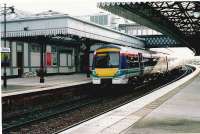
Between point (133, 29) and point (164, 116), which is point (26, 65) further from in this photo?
point (133, 29)

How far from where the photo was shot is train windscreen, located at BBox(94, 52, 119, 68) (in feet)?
74.5

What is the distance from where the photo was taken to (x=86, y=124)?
9.92 meters

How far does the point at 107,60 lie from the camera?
2286 centimetres

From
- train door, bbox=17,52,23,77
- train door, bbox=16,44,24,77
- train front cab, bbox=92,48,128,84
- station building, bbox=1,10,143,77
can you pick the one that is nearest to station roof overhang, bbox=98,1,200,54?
train front cab, bbox=92,48,128,84

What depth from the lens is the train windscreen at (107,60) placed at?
74.5 ft

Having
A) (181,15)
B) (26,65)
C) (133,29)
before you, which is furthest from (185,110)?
(133,29)

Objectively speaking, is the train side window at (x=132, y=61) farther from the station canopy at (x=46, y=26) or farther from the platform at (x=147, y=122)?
the platform at (x=147, y=122)

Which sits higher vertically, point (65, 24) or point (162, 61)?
point (65, 24)

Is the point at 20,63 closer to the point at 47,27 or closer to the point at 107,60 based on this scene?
the point at 47,27

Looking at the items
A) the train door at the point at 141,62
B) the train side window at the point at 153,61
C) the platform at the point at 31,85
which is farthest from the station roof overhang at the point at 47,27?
the train side window at the point at 153,61

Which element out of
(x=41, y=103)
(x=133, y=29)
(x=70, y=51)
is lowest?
(x=41, y=103)

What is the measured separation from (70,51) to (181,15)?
18.0 metres

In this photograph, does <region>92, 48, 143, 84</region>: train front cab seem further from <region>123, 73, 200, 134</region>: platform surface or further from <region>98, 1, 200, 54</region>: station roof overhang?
<region>123, 73, 200, 134</region>: platform surface

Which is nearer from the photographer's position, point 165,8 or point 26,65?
point 165,8
